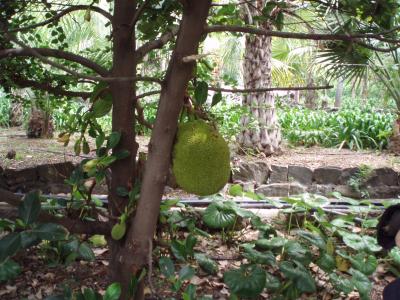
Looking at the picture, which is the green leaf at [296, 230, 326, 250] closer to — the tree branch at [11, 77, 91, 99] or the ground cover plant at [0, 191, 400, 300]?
the ground cover plant at [0, 191, 400, 300]

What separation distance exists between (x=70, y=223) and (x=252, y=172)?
98.4 inches

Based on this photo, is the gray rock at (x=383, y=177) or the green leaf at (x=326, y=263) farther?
the gray rock at (x=383, y=177)

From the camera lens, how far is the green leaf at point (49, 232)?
867mm

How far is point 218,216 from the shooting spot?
1.60 meters

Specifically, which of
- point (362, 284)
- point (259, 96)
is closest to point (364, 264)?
point (362, 284)

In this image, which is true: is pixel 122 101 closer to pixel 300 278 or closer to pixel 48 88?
pixel 48 88

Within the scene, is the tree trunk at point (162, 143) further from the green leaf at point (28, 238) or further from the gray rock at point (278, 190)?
the gray rock at point (278, 190)

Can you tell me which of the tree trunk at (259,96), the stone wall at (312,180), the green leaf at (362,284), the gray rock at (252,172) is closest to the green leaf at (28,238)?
the green leaf at (362,284)

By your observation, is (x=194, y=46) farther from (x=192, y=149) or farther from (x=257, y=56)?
(x=257, y=56)

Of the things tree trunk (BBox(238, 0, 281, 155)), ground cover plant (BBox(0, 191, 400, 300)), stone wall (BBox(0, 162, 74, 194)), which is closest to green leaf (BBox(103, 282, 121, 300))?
ground cover plant (BBox(0, 191, 400, 300))

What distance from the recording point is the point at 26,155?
3.09 metres

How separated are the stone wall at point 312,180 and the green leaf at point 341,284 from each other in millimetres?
1668

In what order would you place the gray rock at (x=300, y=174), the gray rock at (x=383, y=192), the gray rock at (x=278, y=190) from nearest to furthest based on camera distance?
the gray rock at (x=278, y=190), the gray rock at (x=383, y=192), the gray rock at (x=300, y=174)

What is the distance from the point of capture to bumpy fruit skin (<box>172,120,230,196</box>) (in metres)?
0.92
